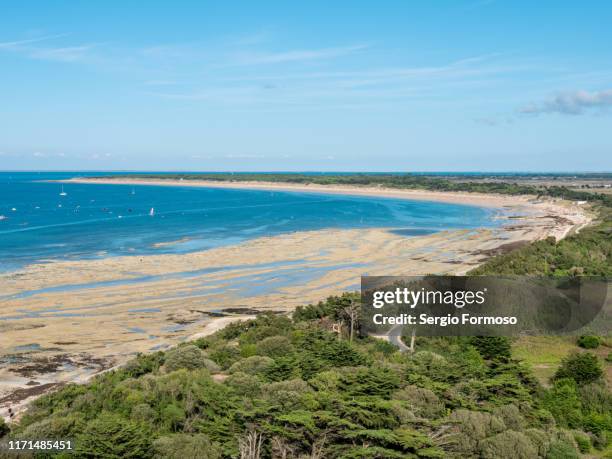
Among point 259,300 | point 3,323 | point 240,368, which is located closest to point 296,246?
point 259,300

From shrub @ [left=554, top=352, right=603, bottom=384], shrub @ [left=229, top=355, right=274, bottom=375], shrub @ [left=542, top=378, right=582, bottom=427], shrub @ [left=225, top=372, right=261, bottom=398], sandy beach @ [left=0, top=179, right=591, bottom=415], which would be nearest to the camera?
shrub @ [left=225, top=372, right=261, bottom=398]

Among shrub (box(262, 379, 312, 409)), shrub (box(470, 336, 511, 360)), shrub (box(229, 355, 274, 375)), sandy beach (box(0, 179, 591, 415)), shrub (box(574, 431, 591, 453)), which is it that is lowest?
sandy beach (box(0, 179, 591, 415))

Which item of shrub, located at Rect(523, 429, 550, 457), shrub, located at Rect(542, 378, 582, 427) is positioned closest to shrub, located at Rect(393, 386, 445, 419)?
shrub, located at Rect(523, 429, 550, 457)

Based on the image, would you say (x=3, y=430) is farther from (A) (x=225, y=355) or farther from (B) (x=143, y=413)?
(A) (x=225, y=355)

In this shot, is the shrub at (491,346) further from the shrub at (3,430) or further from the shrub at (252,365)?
the shrub at (3,430)

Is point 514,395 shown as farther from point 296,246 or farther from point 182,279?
point 296,246

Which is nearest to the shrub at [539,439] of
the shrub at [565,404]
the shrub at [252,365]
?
the shrub at [565,404]

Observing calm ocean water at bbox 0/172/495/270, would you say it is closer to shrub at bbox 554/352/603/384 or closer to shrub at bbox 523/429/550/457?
shrub at bbox 554/352/603/384
